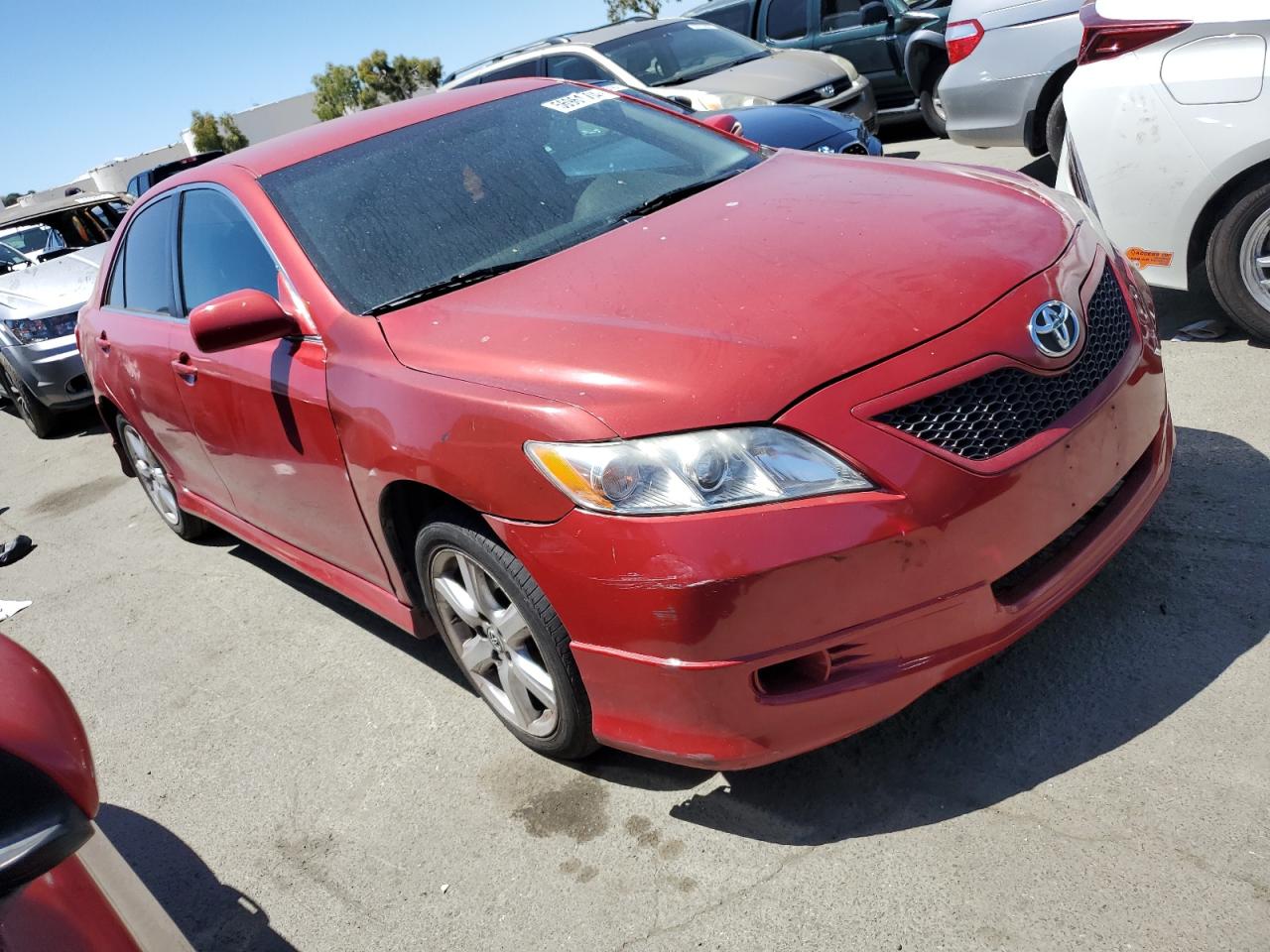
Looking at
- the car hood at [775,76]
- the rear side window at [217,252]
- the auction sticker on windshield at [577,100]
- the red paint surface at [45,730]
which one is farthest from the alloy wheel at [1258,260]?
the car hood at [775,76]

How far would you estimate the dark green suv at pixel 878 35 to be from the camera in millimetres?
Result: 9977

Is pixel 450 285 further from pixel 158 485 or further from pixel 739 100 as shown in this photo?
pixel 739 100

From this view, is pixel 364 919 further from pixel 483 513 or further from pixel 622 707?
pixel 483 513

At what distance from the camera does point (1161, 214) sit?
420 centimetres

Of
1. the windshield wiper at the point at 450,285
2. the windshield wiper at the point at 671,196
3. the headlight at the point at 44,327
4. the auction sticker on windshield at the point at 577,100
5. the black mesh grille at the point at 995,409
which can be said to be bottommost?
the headlight at the point at 44,327

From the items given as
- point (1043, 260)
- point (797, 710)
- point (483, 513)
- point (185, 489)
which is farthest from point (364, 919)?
point (185, 489)

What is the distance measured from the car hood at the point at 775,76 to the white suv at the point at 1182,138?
206 inches

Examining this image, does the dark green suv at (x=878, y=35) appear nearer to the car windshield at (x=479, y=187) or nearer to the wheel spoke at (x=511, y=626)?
the car windshield at (x=479, y=187)

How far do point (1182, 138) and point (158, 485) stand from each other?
15.3ft

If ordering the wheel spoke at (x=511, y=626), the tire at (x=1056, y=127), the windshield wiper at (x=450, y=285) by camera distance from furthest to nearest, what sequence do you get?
the tire at (x=1056, y=127) < the windshield wiper at (x=450, y=285) < the wheel spoke at (x=511, y=626)

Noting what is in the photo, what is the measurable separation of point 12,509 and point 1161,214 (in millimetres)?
6688

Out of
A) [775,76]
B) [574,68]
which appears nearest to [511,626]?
[775,76]

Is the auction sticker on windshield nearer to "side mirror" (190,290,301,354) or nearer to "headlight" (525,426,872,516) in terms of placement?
"side mirror" (190,290,301,354)

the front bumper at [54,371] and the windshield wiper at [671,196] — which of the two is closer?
the windshield wiper at [671,196]
